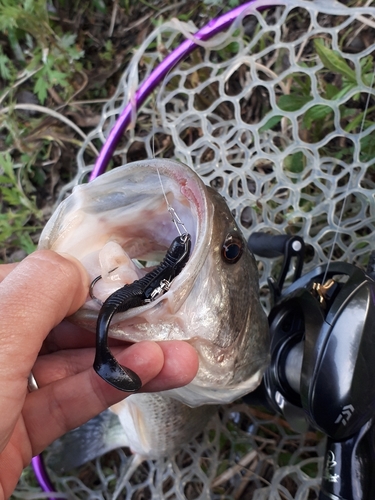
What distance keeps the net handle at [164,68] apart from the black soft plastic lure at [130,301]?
86cm

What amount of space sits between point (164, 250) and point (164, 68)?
0.78 meters

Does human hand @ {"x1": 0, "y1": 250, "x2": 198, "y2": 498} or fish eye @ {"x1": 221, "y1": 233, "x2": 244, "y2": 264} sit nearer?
human hand @ {"x1": 0, "y1": 250, "x2": 198, "y2": 498}

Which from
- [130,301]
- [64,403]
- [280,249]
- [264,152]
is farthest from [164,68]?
[64,403]

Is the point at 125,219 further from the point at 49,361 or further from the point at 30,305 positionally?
the point at 49,361

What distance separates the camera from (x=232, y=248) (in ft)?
3.28

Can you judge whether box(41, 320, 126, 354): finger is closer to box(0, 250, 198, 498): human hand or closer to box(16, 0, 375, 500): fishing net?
box(0, 250, 198, 498): human hand

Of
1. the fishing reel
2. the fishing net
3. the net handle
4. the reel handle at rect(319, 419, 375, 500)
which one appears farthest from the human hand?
the fishing net

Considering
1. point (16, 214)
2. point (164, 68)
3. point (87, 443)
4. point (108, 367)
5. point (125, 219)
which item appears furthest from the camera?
point (16, 214)

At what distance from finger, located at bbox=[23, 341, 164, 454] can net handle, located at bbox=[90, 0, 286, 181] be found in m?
0.88

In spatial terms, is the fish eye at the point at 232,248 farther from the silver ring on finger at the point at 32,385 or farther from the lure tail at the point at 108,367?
the silver ring on finger at the point at 32,385

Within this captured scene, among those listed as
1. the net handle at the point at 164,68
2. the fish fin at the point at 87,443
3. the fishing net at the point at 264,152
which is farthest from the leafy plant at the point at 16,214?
the fish fin at the point at 87,443

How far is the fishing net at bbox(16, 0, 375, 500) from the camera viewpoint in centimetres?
159

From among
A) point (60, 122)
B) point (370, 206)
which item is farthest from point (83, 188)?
point (60, 122)

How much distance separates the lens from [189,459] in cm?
191
